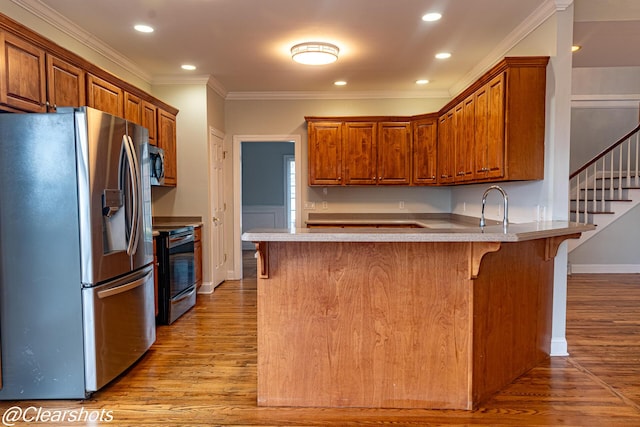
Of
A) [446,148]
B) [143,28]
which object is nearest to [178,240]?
[143,28]

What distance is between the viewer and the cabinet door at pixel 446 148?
15.4ft

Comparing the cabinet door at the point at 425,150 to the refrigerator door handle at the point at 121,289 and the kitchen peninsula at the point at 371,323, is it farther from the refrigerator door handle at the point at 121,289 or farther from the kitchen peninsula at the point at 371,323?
the refrigerator door handle at the point at 121,289

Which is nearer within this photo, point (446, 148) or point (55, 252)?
point (55, 252)

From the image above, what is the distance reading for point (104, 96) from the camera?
11.2 feet

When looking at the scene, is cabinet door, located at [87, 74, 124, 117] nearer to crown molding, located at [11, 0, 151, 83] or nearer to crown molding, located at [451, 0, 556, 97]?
crown molding, located at [11, 0, 151, 83]

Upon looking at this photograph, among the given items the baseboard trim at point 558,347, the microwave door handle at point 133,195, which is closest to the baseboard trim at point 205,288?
the microwave door handle at point 133,195

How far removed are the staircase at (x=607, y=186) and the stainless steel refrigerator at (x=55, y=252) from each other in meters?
6.29

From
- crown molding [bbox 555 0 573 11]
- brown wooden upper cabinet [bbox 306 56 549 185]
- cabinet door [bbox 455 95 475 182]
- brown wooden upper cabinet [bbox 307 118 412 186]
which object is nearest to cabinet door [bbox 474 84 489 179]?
brown wooden upper cabinet [bbox 306 56 549 185]

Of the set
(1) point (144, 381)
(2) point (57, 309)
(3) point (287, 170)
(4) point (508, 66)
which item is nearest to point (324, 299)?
(1) point (144, 381)

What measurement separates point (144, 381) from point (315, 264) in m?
1.51

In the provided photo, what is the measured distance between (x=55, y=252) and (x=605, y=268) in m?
7.10

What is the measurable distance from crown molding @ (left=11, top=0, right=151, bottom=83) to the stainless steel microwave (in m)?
0.98

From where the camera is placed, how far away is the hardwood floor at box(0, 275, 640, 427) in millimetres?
2242

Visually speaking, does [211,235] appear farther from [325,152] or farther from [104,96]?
[104,96]
